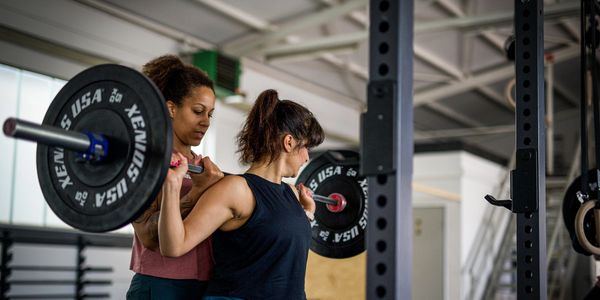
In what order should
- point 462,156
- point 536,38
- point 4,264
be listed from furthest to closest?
point 462,156 → point 4,264 → point 536,38

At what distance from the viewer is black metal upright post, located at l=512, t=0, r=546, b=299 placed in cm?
224

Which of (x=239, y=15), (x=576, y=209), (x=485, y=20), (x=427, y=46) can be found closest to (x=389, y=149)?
(x=576, y=209)

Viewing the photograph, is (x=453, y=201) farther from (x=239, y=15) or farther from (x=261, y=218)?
(x=261, y=218)

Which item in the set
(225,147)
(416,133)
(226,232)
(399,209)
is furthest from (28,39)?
(416,133)

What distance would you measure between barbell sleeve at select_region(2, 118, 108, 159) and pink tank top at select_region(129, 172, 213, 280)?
484 mm

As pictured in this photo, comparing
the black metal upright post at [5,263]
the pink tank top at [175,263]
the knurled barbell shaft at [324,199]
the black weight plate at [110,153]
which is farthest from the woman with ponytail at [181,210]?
the black metal upright post at [5,263]

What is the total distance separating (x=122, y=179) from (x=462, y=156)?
7.69 m

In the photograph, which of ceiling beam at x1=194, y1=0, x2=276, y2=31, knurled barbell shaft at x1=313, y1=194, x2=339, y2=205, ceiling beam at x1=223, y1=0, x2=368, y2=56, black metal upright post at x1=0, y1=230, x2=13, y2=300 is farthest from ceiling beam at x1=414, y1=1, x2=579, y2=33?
knurled barbell shaft at x1=313, y1=194, x2=339, y2=205

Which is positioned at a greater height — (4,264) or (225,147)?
(225,147)

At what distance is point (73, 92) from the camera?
5.20ft

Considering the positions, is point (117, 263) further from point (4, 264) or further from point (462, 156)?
point (462, 156)

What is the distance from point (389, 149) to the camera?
1.37m

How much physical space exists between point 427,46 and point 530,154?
276 inches

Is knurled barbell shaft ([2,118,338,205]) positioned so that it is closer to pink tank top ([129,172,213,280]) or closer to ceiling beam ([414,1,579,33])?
pink tank top ([129,172,213,280])
